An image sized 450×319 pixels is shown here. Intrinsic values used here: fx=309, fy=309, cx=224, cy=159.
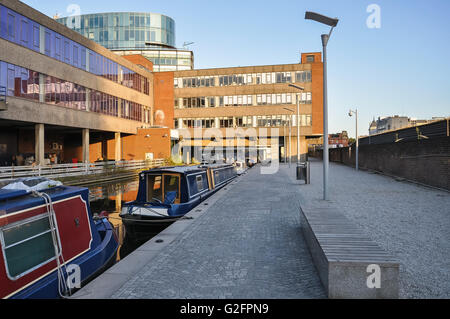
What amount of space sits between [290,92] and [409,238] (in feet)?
152

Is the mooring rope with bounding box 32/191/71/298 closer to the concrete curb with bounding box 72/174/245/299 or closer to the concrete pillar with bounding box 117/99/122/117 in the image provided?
the concrete curb with bounding box 72/174/245/299

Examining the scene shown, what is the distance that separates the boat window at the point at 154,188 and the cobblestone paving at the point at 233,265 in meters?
2.73

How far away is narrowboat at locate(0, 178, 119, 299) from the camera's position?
4340 millimetres

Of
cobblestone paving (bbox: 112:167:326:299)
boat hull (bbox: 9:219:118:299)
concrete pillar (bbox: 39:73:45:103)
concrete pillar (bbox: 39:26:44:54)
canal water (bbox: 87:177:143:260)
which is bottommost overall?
canal water (bbox: 87:177:143:260)

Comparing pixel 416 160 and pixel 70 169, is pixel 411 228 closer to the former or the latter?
pixel 416 160

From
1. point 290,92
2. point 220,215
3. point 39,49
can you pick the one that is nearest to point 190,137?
point 290,92

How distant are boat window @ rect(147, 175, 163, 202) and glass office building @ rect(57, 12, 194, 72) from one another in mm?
70948

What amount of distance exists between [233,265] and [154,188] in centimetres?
631

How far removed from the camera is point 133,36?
78000 millimetres

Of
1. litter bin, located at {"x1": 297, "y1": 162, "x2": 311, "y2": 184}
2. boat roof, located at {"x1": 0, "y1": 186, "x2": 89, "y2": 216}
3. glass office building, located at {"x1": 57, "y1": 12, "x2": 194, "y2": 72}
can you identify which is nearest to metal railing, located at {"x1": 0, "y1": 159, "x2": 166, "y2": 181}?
boat roof, located at {"x1": 0, "y1": 186, "x2": 89, "y2": 216}

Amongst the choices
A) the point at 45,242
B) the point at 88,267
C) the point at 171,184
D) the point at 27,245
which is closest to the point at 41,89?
the point at 171,184

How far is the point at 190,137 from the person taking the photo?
176 feet

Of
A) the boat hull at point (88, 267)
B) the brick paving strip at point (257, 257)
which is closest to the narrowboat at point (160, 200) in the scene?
the brick paving strip at point (257, 257)

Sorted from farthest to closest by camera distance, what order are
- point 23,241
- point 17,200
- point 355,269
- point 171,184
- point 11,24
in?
point 11,24 < point 171,184 < point 17,200 < point 23,241 < point 355,269
